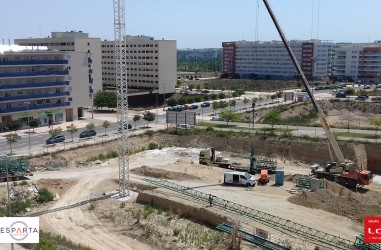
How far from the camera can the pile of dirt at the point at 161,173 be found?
3841 centimetres

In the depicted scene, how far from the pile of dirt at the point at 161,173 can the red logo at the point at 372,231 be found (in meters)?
17.6

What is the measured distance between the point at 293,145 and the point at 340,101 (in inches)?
1617

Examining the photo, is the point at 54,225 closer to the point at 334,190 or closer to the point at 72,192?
the point at 72,192

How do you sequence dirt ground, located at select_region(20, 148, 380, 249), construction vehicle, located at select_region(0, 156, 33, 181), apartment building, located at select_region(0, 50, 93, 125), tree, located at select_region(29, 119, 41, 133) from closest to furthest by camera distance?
dirt ground, located at select_region(20, 148, 380, 249) < construction vehicle, located at select_region(0, 156, 33, 181) < tree, located at select_region(29, 119, 41, 133) < apartment building, located at select_region(0, 50, 93, 125)

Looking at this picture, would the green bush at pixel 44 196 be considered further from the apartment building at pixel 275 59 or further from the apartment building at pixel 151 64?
the apartment building at pixel 275 59

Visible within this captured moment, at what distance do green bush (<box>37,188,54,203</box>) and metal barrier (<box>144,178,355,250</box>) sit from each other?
9314 mm

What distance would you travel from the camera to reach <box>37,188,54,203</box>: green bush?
1319 inches

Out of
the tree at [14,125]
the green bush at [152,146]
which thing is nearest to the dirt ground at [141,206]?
the green bush at [152,146]

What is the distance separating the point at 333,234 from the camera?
2544cm

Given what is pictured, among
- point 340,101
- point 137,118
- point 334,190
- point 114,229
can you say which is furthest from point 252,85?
point 114,229

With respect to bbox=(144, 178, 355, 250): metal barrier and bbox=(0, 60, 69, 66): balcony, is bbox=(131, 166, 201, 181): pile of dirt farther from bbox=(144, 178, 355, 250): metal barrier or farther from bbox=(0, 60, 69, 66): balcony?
bbox=(0, 60, 69, 66): balcony

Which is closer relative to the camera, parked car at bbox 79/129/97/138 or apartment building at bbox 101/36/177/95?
parked car at bbox 79/129/97/138

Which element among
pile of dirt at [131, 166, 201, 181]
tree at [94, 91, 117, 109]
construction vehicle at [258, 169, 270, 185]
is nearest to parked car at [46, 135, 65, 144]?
pile of dirt at [131, 166, 201, 181]

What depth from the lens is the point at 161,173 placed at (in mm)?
39250
